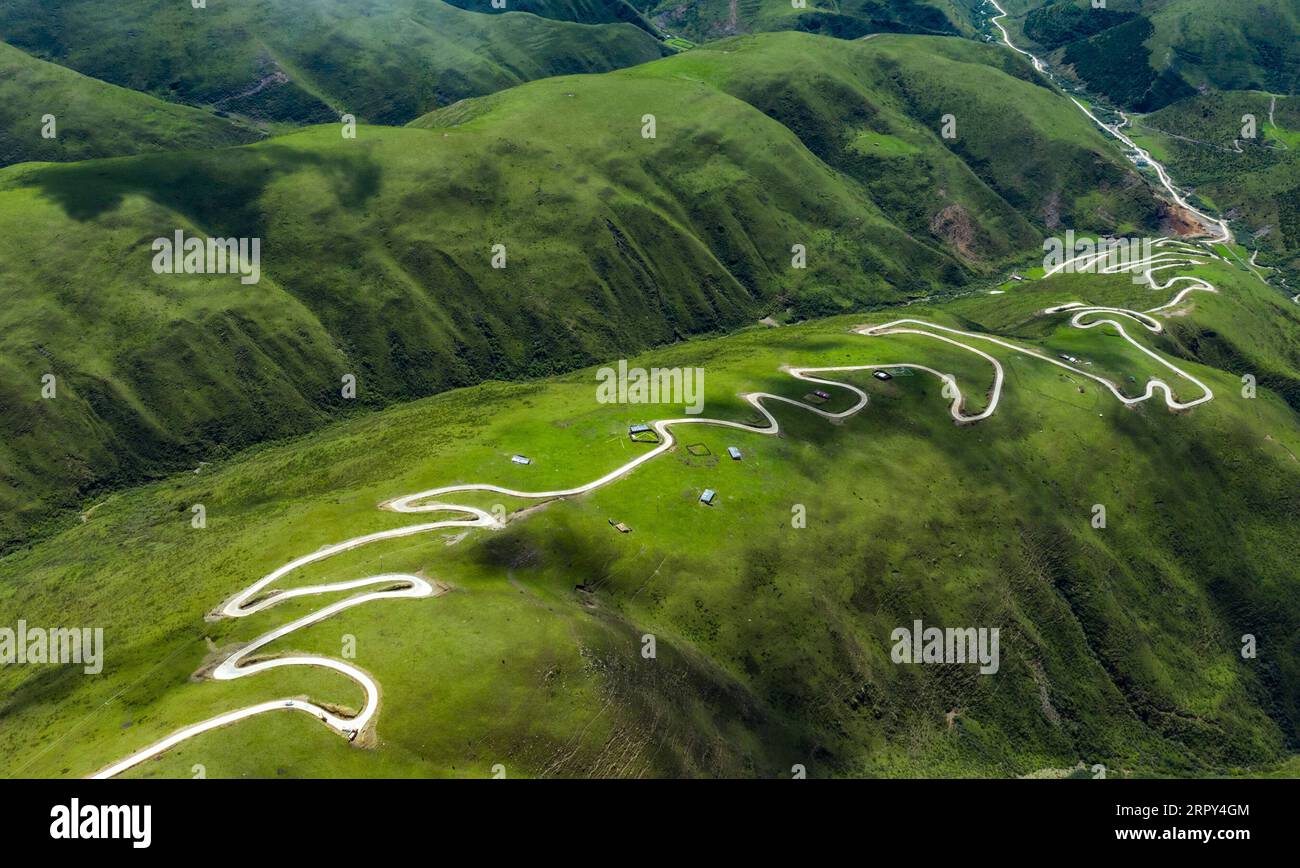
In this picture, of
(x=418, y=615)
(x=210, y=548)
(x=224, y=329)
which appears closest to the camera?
(x=418, y=615)

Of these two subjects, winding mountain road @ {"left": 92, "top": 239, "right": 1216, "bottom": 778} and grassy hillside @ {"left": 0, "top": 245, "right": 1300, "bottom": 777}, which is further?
grassy hillside @ {"left": 0, "top": 245, "right": 1300, "bottom": 777}

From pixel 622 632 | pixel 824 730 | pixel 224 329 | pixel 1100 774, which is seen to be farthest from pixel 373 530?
pixel 1100 774

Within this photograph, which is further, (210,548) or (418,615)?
(210,548)

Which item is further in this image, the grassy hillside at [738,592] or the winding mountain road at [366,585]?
the grassy hillside at [738,592]

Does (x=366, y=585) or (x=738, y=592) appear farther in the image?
(x=738, y=592)

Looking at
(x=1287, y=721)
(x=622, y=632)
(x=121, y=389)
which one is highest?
(x=622, y=632)

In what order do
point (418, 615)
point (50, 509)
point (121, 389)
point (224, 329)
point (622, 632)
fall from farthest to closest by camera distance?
point (224, 329) → point (121, 389) → point (50, 509) → point (622, 632) → point (418, 615)

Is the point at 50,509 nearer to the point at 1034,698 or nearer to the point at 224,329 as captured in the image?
the point at 224,329

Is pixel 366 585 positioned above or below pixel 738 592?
above
